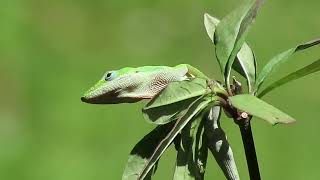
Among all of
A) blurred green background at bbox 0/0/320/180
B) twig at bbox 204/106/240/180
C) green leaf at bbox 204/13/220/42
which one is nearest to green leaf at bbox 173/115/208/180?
twig at bbox 204/106/240/180

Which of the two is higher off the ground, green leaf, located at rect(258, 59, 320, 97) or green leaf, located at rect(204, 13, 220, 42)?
green leaf, located at rect(204, 13, 220, 42)

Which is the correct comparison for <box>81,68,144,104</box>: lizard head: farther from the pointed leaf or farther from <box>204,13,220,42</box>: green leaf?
<box>204,13,220,42</box>: green leaf

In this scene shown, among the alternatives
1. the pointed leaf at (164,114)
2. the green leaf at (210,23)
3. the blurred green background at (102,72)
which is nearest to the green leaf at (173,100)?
the pointed leaf at (164,114)

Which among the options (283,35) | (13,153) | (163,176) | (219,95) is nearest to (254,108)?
(219,95)

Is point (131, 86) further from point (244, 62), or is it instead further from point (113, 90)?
point (244, 62)

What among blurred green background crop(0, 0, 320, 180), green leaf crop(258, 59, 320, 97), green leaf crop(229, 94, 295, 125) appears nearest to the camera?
green leaf crop(229, 94, 295, 125)
